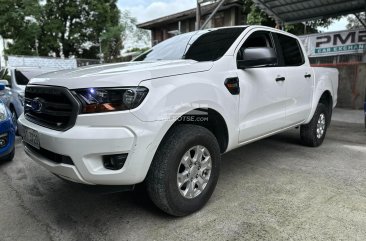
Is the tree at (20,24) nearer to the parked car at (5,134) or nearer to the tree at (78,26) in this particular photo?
the tree at (78,26)

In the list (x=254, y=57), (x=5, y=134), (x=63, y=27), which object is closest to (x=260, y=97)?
(x=254, y=57)

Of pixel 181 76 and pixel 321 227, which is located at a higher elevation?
pixel 181 76

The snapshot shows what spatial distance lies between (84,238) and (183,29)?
20.0 meters

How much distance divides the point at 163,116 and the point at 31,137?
1204 mm

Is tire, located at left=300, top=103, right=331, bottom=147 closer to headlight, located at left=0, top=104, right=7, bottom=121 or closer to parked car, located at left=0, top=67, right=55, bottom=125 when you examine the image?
headlight, located at left=0, top=104, right=7, bottom=121

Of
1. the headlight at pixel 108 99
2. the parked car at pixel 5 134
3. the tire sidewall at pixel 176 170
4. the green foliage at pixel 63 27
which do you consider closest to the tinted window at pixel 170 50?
the tire sidewall at pixel 176 170

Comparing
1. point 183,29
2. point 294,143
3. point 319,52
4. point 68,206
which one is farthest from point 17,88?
point 183,29

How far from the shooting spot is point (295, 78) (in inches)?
166

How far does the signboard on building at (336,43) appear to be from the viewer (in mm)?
9445

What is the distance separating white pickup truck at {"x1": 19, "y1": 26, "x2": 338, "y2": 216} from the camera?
2.29 metres

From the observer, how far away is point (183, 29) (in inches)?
834

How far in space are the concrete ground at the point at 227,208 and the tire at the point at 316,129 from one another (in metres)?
0.64

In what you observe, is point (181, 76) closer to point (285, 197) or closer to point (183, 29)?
point (285, 197)

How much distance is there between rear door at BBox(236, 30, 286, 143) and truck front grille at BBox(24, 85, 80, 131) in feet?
5.50
